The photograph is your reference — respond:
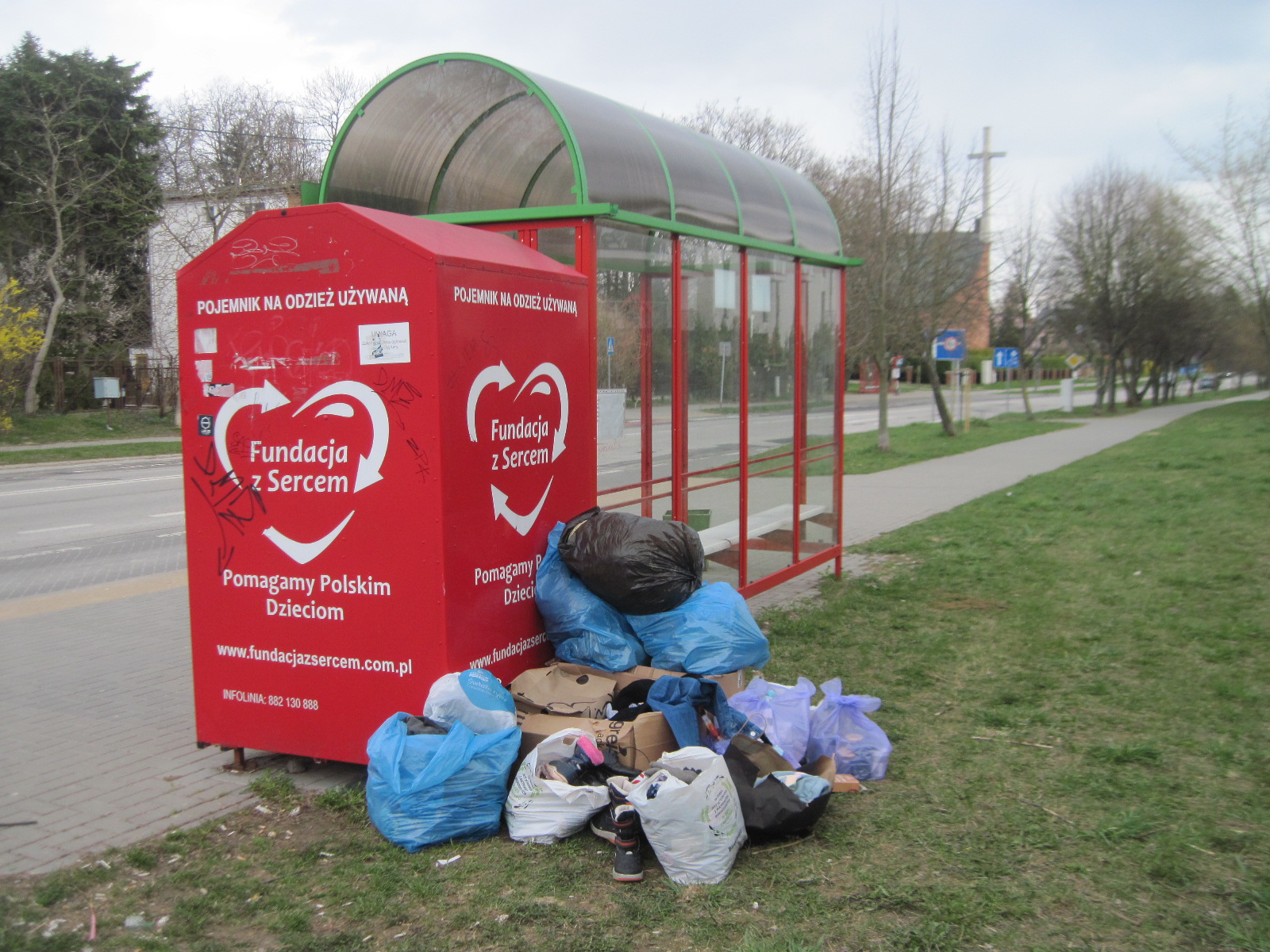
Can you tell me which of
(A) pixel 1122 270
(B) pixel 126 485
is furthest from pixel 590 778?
(A) pixel 1122 270

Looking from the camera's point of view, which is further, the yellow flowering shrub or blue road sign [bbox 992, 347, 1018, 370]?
blue road sign [bbox 992, 347, 1018, 370]

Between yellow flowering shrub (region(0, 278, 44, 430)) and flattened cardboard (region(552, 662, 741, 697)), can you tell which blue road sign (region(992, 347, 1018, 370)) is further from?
flattened cardboard (region(552, 662, 741, 697))

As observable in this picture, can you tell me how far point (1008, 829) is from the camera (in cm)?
378

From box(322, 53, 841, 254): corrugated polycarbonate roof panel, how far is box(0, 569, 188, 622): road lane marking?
424 centimetres

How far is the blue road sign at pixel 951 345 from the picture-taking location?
23984 mm

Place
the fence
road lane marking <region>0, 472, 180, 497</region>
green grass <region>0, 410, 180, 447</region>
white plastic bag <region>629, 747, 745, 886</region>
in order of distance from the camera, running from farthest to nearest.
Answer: the fence < green grass <region>0, 410, 180, 447</region> < road lane marking <region>0, 472, 180, 497</region> < white plastic bag <region>629, 747, 745, 886</region>

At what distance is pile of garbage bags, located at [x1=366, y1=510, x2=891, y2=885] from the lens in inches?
138

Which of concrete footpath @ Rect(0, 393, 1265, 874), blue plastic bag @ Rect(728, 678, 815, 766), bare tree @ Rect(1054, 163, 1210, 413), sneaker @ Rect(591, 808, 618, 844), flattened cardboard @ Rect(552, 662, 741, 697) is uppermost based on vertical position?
bare tree @ Rect(1054, 163, 1210, 413)

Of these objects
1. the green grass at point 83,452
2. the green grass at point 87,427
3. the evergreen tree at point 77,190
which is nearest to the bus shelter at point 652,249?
the green grass at point 83,452

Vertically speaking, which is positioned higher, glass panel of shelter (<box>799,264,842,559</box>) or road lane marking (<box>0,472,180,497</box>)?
glass panel of shelter (<box>799,264,842,559</box>)

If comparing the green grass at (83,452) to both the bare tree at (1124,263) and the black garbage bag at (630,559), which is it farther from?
the bare tree at (1124,263)

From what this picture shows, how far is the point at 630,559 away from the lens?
181 inches

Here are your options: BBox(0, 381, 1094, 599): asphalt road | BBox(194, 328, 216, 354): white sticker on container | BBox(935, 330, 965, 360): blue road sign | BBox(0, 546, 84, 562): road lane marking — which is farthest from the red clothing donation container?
BBox(935, 330, 965, 360): blue road sign

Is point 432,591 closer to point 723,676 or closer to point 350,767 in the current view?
point 350,767
